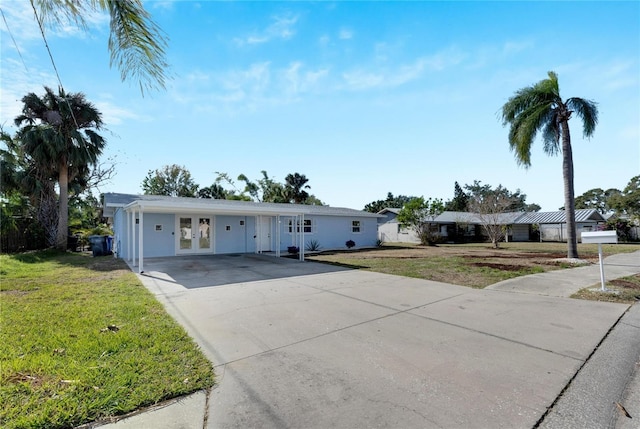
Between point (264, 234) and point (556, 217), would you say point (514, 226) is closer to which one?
point (556, 217)

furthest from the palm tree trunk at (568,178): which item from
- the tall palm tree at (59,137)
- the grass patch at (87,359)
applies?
the tall palm tree at (59,137)

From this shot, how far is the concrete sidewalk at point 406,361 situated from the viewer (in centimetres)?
249

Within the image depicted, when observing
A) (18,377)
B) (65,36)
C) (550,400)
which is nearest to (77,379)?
(18,377)

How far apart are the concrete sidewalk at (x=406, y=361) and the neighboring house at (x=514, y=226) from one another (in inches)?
1003

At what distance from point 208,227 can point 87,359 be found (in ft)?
43.1

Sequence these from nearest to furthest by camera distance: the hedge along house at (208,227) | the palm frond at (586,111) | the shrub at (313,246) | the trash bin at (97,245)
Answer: the hedge along house at (208,227)
the palm frond at (586,111)
the trash bin at (97,245)
the shrub at (313,246)

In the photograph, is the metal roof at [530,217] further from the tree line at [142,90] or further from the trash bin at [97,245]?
the trash bin at [97,245]

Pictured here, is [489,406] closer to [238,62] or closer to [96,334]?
[96,334]

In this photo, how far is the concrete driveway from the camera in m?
2.54

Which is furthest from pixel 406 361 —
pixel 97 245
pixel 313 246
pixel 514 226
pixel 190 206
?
pixel 514 226

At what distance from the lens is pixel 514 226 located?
35844 mm

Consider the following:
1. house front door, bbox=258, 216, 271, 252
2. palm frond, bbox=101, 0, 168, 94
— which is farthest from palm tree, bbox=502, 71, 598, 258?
palm frond, bbox=101, 0, 168, 94

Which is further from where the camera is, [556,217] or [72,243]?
[556,217]

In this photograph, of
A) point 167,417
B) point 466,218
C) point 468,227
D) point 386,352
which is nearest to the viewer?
point 167,417
